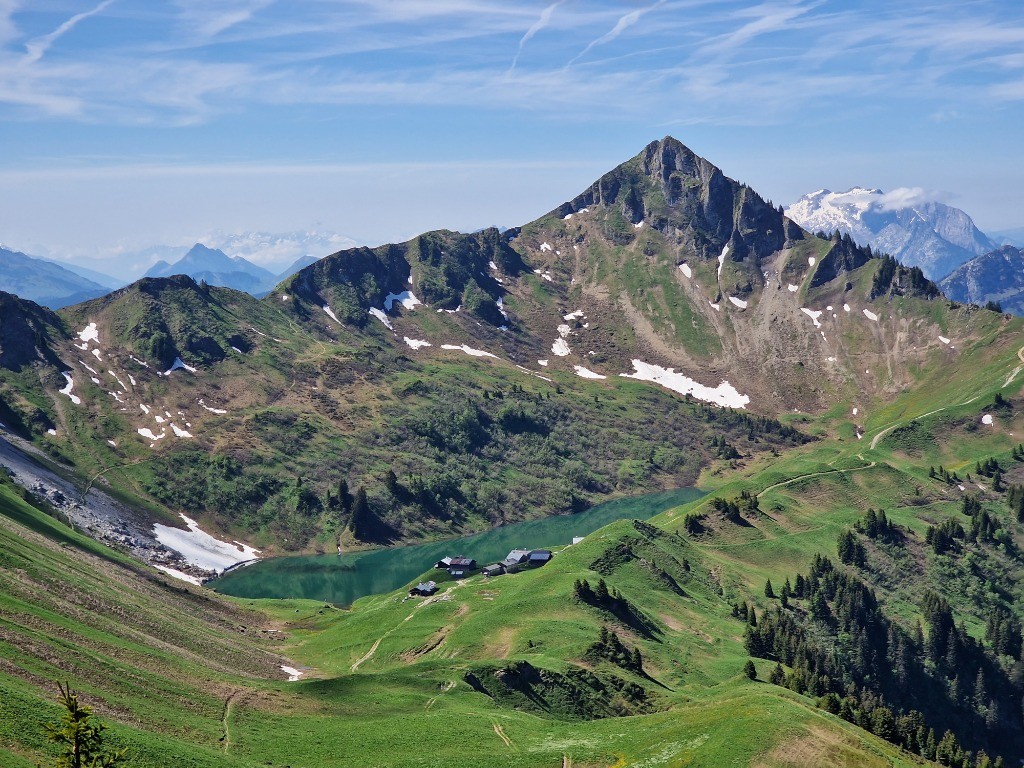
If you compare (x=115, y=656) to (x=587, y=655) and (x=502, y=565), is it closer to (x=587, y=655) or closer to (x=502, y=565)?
(x=587, y=655)

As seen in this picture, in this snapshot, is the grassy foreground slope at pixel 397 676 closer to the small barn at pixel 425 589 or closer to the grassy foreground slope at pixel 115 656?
the grassy foreground slope at pixel 115 656

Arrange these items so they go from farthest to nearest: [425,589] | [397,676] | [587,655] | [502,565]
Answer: [502,565] → [425,589] → [587,655] → [397,676]

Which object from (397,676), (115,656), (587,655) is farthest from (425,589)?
(115,656)

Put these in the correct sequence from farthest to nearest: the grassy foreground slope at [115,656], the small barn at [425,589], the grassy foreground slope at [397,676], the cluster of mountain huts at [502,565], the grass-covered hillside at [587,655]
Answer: the cluster of mountain huts at [502,565] < the small barn at [425,589] < the grass-covered hillside at [587,655] < the grassy foreground slope at [397,676] < the grassy foreground slope at [115,656]

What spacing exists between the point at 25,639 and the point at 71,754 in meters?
48.5

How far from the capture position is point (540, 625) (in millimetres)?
119312

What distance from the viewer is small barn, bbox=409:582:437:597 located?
14625 centimetres

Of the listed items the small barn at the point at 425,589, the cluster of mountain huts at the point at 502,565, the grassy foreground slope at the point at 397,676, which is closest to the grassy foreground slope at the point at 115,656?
the grassy foreground slope at the point at 397,676

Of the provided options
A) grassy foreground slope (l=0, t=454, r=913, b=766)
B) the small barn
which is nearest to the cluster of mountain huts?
Result: the small barn

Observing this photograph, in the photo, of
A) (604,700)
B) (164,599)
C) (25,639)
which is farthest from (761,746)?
(164,599)

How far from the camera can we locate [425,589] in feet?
482

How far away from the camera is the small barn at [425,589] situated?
146 metres

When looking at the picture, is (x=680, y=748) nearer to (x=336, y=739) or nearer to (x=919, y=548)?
(x=336, y=739)

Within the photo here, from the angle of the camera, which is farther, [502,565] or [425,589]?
[502,565]
